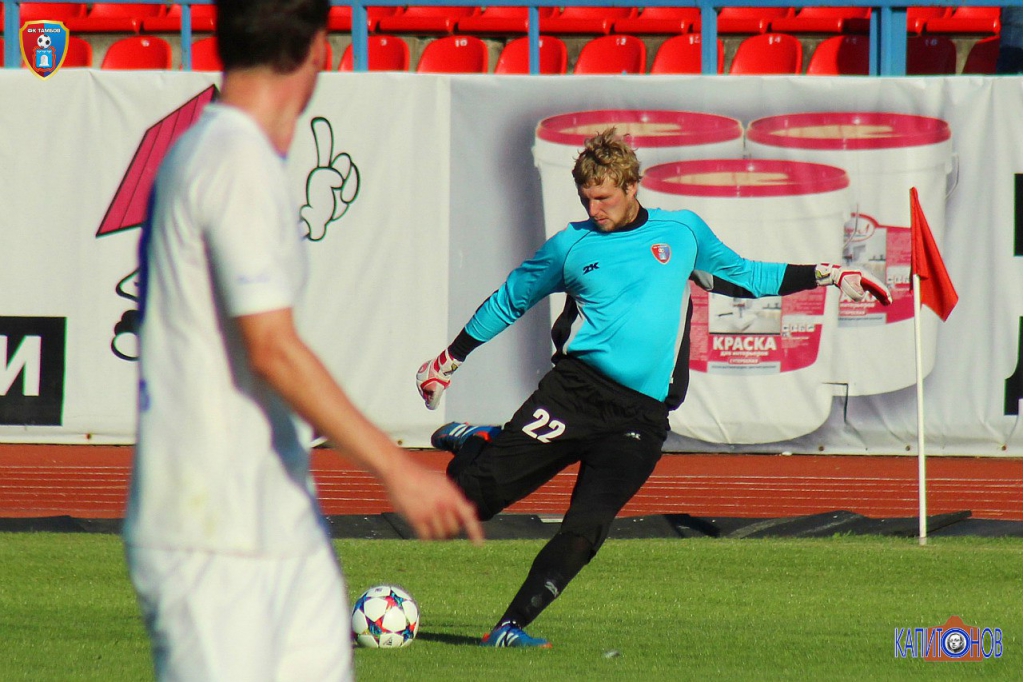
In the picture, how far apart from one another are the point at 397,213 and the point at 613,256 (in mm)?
6869

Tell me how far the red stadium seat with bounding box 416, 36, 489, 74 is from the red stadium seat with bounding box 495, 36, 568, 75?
0.79 feet

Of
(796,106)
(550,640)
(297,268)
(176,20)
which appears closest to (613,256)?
(550,640)

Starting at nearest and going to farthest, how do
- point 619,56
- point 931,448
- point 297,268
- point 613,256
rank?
point 297,268 < point 613,256 < point 931,448 < point 619,56

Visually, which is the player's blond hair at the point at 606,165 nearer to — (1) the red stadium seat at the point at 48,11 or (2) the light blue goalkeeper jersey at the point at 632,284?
(2) the light blue goalkeeper jersey at the point at 632,284

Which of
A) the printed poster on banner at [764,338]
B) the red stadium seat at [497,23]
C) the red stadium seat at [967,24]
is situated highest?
the red stadium seat at [497,23]

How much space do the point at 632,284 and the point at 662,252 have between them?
0.20 m

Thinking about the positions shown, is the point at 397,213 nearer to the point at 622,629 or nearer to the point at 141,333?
the point at 622,629

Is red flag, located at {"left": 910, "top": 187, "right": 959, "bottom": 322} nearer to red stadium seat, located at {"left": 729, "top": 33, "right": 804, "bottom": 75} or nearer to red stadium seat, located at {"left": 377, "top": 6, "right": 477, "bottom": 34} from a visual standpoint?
red stadium seat, located at {"left": 729, "top": 33, "right": 804, "bottom": 75}

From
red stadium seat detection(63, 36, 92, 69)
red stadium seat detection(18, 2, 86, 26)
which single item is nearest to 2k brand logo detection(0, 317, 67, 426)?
red stadium seat detection(18, 2, 86, 26)

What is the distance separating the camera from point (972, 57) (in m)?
15.5

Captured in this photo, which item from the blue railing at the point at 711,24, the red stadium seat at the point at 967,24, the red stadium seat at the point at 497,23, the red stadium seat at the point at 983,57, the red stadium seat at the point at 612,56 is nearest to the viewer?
the blue railing at the point at 711,24

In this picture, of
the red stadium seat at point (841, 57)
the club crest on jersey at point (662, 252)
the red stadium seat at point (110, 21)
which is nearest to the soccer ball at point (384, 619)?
the club crest on jersey at point (662, 252)

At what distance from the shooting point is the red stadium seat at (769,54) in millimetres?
16141

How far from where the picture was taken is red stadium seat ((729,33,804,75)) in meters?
16.1
